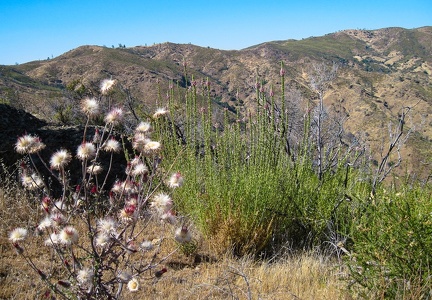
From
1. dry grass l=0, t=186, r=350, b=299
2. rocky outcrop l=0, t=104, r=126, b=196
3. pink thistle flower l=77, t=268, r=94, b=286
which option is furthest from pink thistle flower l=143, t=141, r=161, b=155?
rocky outcrop l=0, t=104, r=126, b=196

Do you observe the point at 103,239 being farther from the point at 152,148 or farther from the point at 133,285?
the point at 152,148

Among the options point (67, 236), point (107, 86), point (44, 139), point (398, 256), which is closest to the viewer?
point (67, 236)

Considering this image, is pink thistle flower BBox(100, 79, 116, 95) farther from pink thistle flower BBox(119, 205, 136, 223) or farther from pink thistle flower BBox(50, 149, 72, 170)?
pink thistle flower BBox(119, 205, 136, 223)

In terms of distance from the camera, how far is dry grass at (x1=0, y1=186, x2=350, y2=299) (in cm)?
266

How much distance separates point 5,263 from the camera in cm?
311

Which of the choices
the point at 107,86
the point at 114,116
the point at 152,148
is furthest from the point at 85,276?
the point at 107,86

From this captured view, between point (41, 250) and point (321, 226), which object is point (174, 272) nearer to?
point (41, 250)

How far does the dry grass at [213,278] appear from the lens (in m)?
2.66

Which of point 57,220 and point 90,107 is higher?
point 90,107

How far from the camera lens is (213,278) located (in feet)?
8.95

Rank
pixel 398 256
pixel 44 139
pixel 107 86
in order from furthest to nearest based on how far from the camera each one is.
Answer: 1. pixel 44 139
2. pixel 398 256
3. pixel 107 86

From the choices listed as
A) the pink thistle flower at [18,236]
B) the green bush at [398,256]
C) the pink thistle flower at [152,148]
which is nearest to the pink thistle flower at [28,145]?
the pink thistle flower at [18,236]

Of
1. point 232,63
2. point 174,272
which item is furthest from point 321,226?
point 232,63

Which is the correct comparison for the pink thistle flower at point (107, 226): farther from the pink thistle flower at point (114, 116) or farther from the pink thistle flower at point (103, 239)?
the pink thistle flower at point (114, 116)
